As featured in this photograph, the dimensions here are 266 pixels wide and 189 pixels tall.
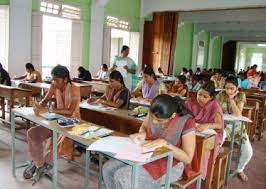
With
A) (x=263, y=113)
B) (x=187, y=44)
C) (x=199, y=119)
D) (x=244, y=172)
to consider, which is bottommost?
(x=244, y=172)

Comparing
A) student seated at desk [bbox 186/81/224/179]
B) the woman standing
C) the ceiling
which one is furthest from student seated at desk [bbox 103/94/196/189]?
the ceiling

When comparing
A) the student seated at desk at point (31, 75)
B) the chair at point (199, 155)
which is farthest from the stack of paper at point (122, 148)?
the student seated at desk at point (31, 75)

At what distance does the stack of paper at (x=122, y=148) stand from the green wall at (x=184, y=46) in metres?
10.2

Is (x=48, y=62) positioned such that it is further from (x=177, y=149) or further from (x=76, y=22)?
(x=177, y=149)

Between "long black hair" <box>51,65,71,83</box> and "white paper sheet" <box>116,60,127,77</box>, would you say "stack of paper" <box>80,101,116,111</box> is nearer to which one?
"long black hair" <box>51,65,71,83</box>

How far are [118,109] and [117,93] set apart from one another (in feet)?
0.80

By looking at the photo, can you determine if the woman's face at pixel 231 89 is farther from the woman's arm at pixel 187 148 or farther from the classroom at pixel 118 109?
the woman's arm at pixel 187 148

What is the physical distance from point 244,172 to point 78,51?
221 inches

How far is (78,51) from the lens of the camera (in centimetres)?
793

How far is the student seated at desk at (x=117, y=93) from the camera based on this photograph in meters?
3.51

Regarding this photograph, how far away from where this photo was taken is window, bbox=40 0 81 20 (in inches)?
274

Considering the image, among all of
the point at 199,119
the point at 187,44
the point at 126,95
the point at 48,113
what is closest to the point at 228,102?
the point at 199,119

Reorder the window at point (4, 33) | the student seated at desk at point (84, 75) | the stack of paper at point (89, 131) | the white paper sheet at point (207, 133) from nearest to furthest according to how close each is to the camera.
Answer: the stack of paper at point (89, 131) → the white paper sheet at point (207, 133) → the window at point (4, 33) → the student seated at desk at point (84, 75)

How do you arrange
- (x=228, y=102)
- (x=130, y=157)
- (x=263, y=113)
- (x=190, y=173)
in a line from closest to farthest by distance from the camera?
(x=130, y=157) → (x=190, y=173) → (x=228, y=102) → (x=263, y=113)
